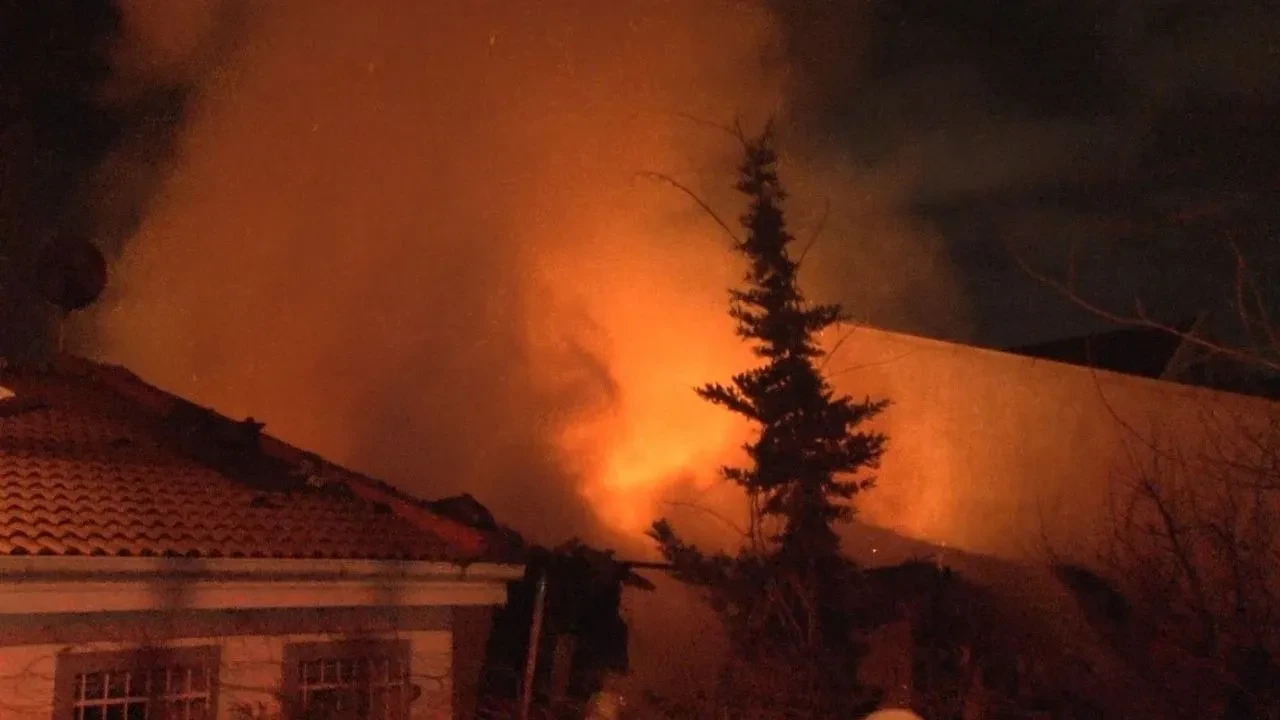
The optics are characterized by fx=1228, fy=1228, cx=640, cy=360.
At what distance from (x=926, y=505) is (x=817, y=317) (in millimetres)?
2655

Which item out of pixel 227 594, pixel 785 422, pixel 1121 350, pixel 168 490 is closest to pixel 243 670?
pixel 227 594

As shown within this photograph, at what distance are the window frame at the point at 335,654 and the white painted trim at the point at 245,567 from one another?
46 centimetres

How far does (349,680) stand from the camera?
7.90 meters

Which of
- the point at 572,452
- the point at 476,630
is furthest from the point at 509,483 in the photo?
the point at 476,630

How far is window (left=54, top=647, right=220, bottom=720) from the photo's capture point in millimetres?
6676

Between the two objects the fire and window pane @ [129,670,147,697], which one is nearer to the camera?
window pane @ [129,670,147,697]

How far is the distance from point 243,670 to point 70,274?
5.44 metres

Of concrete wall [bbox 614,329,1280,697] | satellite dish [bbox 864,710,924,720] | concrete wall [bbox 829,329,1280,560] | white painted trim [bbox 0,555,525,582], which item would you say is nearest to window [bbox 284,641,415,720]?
white painted trim [bbox 0,555,525,582]

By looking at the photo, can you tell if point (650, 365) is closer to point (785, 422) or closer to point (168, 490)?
Answer: point (785, 422)

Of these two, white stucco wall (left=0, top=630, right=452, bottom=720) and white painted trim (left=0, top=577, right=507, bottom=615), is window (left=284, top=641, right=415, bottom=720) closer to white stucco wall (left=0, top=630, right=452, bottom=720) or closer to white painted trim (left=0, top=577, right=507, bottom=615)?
white stucco wall (left=0, top=630, right=452, bottom=720)

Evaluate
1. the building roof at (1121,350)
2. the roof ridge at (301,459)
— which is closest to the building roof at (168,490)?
the roof ridge at (301,459)

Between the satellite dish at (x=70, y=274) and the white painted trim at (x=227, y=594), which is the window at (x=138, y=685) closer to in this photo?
the white painted trim at (x=227, y=594)

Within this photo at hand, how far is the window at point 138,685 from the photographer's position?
21.9 feet

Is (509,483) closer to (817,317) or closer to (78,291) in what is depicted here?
(817,317)
